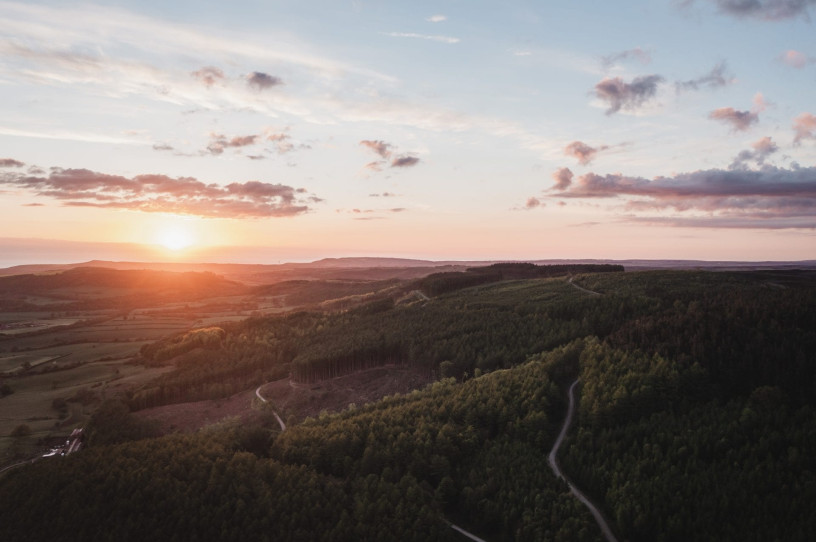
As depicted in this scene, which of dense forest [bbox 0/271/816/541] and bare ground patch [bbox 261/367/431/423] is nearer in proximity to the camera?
dense forest [bbox 0/271/816/541]

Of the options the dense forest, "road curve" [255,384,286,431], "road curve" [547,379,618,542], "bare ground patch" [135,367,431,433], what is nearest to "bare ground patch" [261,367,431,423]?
"bare ground patch" [135,367,431,433]

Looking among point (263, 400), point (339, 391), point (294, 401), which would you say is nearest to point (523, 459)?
point (339, 391)

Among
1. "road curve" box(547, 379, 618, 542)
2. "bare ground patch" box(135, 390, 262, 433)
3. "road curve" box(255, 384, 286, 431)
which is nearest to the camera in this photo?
"road curve" box(547, 379, 618, 542)

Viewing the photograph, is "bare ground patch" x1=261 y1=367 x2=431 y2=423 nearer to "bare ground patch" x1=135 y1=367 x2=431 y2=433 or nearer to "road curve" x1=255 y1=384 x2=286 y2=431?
"bare ground patch" x1=135 y1=367 x2=431 y2=433

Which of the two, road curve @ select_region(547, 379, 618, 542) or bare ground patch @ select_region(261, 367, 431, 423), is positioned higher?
road curve @ select_region(547, 379, 618, 542)

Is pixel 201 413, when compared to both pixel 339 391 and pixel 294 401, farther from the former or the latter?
pixel 339 391

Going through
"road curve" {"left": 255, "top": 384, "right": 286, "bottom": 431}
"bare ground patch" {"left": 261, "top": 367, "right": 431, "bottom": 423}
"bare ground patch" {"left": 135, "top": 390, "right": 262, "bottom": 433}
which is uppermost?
"bare ground patch" {"left": 261, "top": 367, "right": 431, "bottom": 423}
